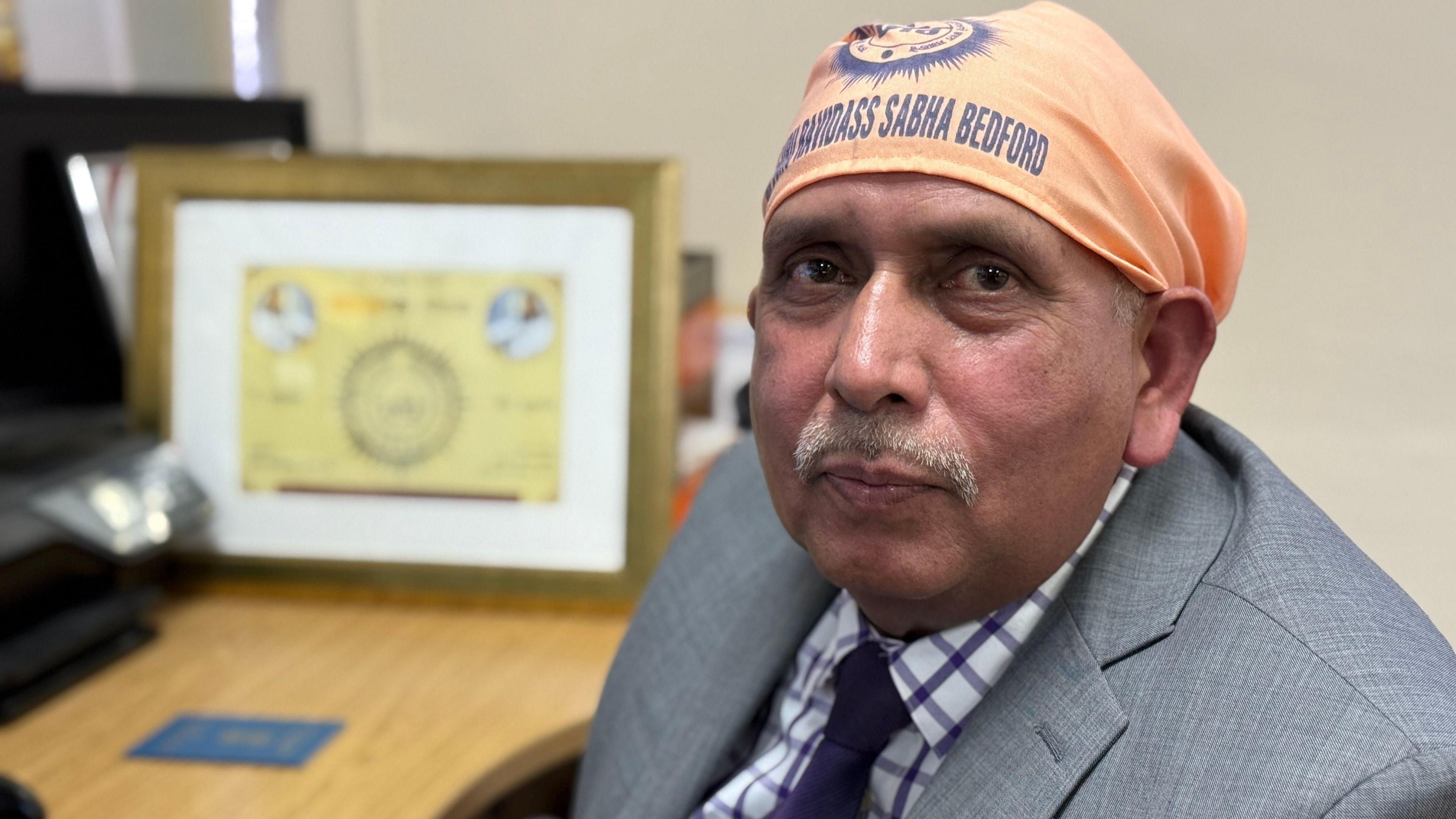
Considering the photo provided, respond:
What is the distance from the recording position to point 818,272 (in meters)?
0.85

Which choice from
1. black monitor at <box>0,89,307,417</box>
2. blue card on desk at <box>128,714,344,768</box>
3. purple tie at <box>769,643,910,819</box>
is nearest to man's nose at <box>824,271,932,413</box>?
purple tie at <box>769,643,910,819</box>

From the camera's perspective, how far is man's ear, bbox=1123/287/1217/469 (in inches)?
32.1

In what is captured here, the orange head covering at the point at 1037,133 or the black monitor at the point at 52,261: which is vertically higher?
the orange head covering at the point at 1037,133

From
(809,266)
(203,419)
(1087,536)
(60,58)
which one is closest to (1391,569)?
(1087,536)

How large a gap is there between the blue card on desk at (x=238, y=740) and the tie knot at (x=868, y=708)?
2.07 feet

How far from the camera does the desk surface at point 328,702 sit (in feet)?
3.87

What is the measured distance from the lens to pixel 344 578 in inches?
65.4

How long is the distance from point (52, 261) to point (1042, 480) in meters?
1.69

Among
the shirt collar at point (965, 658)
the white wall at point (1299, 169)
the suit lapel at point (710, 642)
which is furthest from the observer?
the white wall at point (1299, 169)

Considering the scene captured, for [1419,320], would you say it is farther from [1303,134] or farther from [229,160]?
[229,160]

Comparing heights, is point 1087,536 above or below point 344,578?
above

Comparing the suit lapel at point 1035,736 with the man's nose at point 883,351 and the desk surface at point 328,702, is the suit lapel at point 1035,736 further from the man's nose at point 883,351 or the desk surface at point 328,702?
the desk surface at point 328,702

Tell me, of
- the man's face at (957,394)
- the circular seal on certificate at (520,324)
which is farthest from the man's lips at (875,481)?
the circular seal on certificate at (520,324)

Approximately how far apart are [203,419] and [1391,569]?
Result: 1551 millimetres
